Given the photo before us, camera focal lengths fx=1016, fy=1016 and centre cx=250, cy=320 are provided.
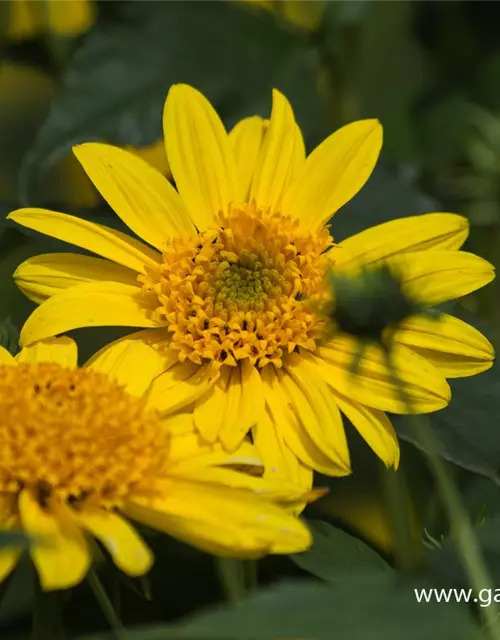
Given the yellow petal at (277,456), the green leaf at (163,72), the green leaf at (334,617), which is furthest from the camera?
the green leaf at (163,72)

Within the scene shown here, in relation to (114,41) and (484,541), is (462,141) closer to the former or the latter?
(114,41)

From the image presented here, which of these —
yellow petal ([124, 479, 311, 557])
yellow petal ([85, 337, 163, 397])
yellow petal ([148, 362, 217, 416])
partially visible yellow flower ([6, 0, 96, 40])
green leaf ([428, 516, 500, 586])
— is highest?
partially visible yellow flower ([6, 0, 96, 40])

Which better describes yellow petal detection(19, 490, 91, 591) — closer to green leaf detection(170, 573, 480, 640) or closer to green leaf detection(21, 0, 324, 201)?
green leaf detection(170, 573, 480, 640)

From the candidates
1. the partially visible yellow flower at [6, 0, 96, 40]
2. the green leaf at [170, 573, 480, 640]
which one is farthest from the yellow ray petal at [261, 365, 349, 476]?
the partially visible yellow flower at [6, 0, 96, 40]

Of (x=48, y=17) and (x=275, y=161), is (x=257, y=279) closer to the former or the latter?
(x=275, y=161)

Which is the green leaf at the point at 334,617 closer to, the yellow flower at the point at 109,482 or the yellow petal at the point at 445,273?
the yellow flower at the point at 109,482

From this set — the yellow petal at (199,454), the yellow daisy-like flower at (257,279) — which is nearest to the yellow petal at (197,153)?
the yellow daisy-like flower at (257,279)
